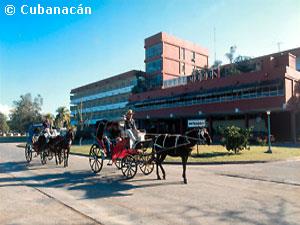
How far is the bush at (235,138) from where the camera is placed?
70.1ft

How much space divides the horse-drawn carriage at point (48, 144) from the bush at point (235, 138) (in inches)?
429

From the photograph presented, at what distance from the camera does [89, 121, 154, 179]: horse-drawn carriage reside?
37.0 ft

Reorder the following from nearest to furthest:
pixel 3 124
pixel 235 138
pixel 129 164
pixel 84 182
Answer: pixel 84 182, pixel 129 164, pixel 235 138, pixel 3 124

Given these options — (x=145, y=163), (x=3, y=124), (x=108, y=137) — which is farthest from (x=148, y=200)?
(x=3, y=124)

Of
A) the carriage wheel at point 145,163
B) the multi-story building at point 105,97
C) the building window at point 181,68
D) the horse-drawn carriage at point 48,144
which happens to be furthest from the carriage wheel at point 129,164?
the building window at point 181,68

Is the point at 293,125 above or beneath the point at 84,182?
above

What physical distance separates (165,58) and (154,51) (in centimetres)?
324

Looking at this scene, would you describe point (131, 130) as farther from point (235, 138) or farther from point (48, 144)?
point (235, 138)

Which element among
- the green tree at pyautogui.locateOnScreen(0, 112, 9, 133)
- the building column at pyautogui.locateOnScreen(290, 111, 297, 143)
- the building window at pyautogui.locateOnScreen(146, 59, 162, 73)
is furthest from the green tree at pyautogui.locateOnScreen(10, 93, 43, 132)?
the building column at pyautogui.locateOnScreen(290, 111, 297, 143)

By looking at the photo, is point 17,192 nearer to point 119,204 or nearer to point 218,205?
point 119,204

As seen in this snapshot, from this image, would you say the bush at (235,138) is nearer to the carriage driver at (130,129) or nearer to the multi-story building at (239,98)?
the carriage driver at (130,129)

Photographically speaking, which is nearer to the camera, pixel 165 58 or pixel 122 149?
pixel 122 149

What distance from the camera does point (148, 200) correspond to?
787 centimetres

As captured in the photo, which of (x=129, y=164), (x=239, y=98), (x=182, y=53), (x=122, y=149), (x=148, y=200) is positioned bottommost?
(x=148, y=200)
